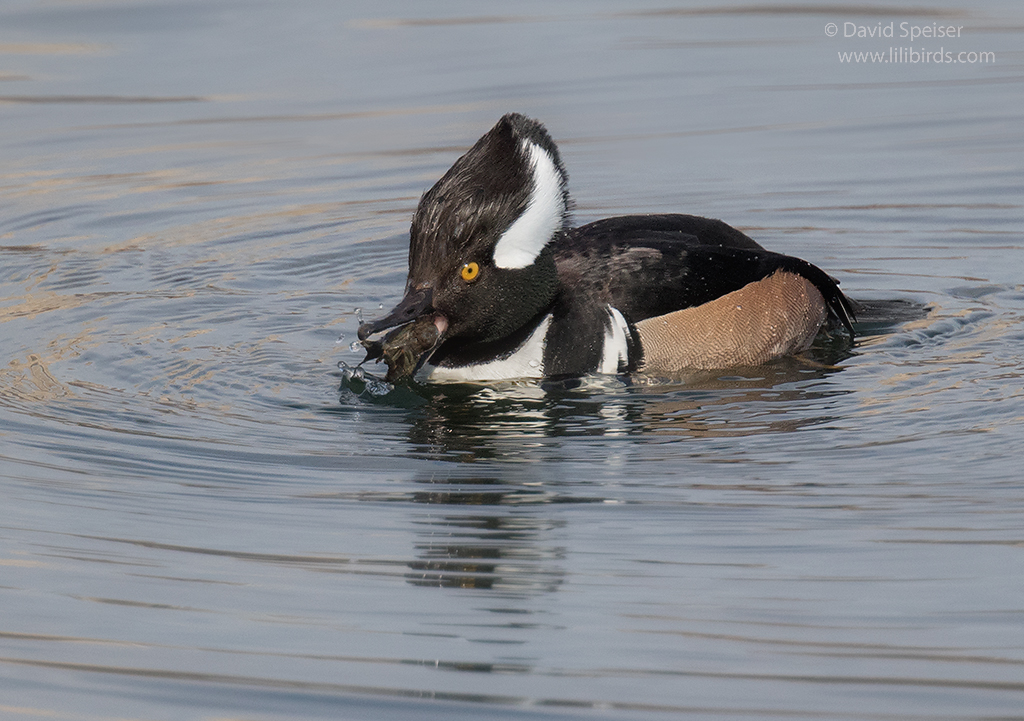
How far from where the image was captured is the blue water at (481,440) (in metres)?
4.53

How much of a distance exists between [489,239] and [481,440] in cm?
97

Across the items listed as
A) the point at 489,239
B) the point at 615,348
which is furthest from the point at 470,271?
the point at 615,348

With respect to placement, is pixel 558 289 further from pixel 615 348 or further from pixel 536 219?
pixel 536 219

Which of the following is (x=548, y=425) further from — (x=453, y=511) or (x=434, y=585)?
(x=434, y=585)

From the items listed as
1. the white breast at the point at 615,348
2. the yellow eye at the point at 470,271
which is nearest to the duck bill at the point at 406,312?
the yellow eye at the point at 470,271

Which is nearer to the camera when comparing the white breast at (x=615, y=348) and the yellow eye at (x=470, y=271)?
the yellow eye at (x=470, y=271)

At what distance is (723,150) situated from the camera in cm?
1225

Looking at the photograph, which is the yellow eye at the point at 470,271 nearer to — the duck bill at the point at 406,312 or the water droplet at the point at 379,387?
the duck bill at the point at 406,312

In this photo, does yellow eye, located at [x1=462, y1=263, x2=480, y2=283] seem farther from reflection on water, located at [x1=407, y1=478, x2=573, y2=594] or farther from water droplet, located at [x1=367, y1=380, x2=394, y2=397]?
reflection on water, located at [x1=407, y1=478, x2=573, y2=594]

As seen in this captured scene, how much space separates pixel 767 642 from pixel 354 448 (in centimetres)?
241

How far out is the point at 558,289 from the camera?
24.6ft

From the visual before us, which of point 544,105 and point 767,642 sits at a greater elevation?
point 544,105

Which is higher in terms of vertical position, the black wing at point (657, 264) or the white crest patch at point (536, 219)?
the white crest patch at point (536, 219)

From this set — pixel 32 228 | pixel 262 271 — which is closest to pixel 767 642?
pixel 262 271
